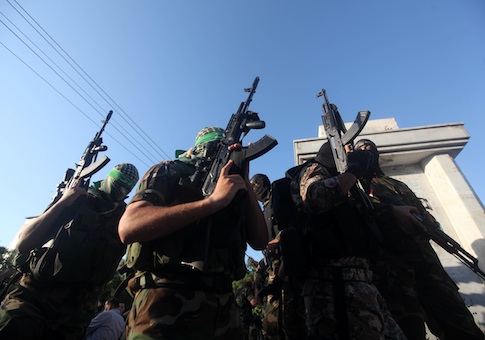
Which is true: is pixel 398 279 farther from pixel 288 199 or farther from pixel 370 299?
pixel 288 199

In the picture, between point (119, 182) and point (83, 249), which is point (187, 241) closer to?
point (83, 249)

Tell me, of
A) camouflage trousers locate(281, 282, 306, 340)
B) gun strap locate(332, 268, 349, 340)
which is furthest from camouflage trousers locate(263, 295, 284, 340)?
gun strap locate(332, 268, 349, 340)

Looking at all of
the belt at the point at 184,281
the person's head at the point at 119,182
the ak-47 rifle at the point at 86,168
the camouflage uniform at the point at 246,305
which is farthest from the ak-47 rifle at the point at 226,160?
the camouflage uniform at the point at 246,305

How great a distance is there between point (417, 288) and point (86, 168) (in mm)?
5596

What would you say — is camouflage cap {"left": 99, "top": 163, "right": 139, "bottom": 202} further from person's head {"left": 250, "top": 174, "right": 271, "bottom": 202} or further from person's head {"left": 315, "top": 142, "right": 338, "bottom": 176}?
person's head {"left": 315, "top": 142, "right": 338, "bottom": 176}

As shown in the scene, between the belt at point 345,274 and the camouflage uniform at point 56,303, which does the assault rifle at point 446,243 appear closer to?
the belt at point 345,274

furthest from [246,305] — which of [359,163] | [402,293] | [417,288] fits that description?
[359,163]

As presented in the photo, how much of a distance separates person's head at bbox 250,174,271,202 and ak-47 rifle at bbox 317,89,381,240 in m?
1.69

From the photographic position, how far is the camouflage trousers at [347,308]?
1.73 m

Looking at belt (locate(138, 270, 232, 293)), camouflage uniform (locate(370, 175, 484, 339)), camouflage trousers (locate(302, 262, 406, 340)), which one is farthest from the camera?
camouflage uniform (locate(370, 175, 484, 339))

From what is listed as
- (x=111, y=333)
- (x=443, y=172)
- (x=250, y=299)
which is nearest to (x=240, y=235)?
(x=111, y=333)

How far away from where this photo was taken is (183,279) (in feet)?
4.44

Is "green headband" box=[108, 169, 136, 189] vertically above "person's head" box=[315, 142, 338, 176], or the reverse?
"green headband" box=[108, 169, 136, 189]

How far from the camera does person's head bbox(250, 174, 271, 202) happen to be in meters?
4.62
